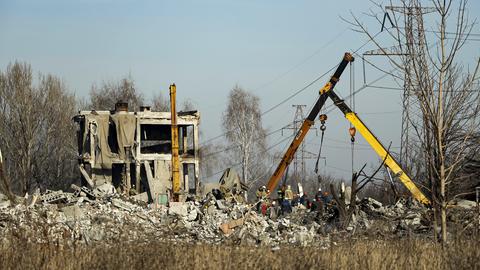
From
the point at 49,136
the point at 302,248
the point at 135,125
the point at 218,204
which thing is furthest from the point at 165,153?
the point at 302,248

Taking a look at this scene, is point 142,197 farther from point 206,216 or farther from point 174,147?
point 206,216

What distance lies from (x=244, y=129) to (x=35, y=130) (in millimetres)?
18279

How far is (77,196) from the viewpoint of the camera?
29750 millimetres

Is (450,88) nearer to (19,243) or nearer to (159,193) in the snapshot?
(19,243)

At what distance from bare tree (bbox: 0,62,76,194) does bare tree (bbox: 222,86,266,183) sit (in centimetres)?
1418

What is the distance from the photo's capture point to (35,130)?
2010 inches

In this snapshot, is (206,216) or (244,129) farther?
(244,129)

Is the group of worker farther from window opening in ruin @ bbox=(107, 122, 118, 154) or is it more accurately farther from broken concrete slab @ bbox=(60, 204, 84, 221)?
window opening in ruin @ bbox=(107, 122, 118, 154)

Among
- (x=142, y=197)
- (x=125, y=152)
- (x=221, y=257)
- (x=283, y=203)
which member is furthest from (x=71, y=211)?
(x=221, y=257)

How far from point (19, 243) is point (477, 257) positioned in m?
6.49

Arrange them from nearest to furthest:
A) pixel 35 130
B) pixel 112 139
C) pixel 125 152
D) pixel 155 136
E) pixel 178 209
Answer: pixel 178 209, pixel 125 152, pixel 112 139, pixel 155 136, pixel 35 130

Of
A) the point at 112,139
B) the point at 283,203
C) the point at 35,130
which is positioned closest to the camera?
the point at 283,203

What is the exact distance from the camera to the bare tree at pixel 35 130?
50.2 m

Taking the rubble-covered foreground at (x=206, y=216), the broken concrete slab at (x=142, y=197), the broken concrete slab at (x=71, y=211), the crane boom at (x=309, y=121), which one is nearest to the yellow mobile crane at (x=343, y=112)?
the crane boom at (x=309, y=121)
